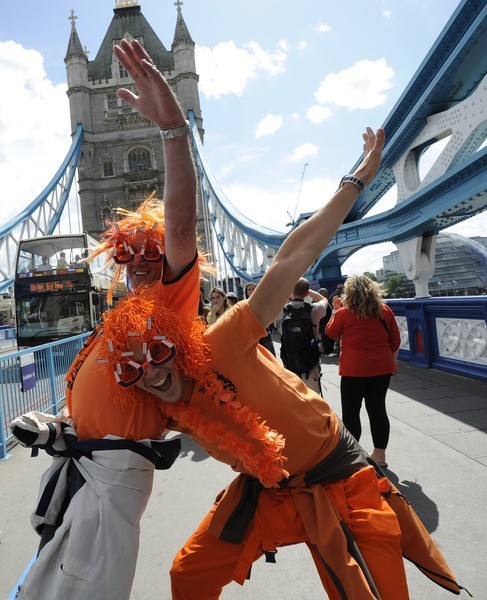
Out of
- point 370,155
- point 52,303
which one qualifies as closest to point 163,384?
point 370,155

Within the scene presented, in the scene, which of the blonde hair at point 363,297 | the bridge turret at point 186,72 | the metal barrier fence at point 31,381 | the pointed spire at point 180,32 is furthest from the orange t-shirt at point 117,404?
the pointed spire at point 180,32

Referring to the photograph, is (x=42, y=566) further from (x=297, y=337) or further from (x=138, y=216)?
(x=297, y=337)

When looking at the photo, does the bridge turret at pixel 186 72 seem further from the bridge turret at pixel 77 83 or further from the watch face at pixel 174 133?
the watch face at pixel 174 133

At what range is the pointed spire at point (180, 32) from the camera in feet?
147

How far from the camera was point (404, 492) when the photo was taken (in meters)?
2.72

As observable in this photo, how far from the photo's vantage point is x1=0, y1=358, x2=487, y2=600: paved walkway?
77.0 inches

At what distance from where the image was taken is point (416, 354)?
7.03 meters

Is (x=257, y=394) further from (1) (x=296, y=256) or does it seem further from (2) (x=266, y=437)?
(1) (x=296, y=256)

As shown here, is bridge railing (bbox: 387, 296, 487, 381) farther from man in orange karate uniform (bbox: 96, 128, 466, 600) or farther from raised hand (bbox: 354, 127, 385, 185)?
man in orange karate uniform (bbox: 96, 128, 466, 600)

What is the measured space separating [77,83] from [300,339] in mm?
48472

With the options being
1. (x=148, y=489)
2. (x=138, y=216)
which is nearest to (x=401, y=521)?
(x=148, y=489)

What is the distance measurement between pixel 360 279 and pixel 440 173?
13.1ft

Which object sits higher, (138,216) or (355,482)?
(138,216)

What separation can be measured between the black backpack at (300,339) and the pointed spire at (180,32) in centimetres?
4862
